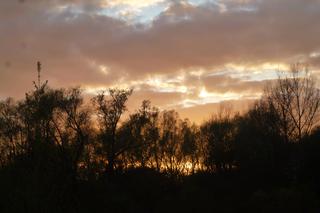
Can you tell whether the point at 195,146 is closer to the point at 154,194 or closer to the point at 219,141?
the point at 219,141

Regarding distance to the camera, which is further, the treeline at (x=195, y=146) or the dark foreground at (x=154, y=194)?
the treeline at (x=195, y=146)

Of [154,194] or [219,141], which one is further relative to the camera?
[219,141]

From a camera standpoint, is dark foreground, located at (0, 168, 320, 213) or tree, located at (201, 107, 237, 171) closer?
dark foreground, located at (0, 168, 320, 213)

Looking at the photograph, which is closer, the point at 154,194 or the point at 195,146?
the point at 154,194

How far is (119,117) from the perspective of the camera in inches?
2419

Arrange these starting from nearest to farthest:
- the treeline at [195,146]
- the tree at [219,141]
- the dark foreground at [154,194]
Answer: the dark foreground at [154,194], the treeline at [195,146], the tree at [219,141]

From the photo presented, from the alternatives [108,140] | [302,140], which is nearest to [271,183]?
[302,140]

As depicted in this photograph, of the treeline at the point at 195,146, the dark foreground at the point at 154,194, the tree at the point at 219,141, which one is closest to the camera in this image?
the dark foreground at the point at 154,194

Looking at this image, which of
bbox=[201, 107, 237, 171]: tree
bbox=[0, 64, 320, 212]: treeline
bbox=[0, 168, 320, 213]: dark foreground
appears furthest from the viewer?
bbox=[201, 107, 237, 171]: tree

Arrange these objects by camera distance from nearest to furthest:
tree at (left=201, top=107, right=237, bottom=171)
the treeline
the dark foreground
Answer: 1. the dark foreground
2. the treeline
3. tree at (left=201, top=107, right=237, bottom=171)

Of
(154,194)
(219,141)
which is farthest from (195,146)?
(154,194)

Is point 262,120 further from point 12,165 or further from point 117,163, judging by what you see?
point 12,165

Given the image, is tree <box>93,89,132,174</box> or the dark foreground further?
tree <box>93,89,132,174</box>

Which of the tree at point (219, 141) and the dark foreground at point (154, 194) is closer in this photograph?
the dark foreground at point (154, 194)
